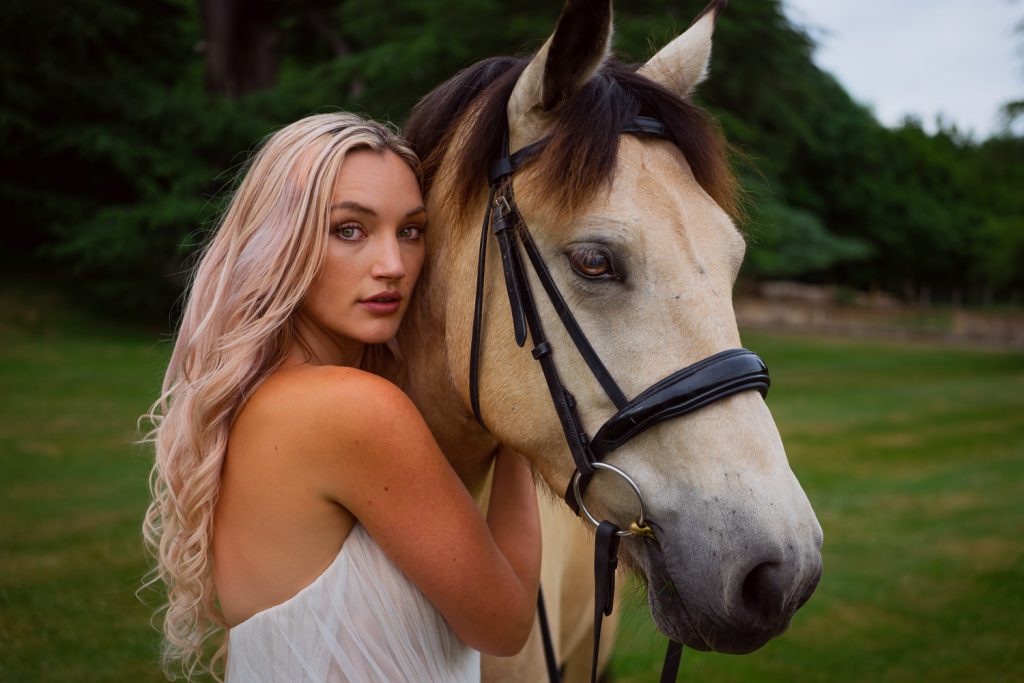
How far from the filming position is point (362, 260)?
79.3 inches

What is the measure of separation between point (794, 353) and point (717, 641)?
82.9 ft

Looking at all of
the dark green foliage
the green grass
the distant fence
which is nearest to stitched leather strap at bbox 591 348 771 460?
the green grass

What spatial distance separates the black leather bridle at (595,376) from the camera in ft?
5.48

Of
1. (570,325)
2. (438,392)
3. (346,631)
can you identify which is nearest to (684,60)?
(570,325)

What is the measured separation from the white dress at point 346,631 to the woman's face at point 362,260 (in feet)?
1.70

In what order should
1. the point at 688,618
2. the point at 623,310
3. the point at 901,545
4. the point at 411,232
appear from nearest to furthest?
the point at 688,618
the point at 623,310
the point at 411,232
the point at 901,545

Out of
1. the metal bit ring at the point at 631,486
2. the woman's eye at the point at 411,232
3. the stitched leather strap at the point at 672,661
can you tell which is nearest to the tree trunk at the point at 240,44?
the woman's eye at the point at 411,232

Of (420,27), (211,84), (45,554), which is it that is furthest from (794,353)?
(45,554)

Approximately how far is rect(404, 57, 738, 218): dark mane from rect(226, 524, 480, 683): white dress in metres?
0.97

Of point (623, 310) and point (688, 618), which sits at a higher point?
point (623, 310)

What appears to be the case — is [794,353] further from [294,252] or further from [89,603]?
[294,252]

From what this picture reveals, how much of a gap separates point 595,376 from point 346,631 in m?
0.82

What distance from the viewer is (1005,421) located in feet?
47.8

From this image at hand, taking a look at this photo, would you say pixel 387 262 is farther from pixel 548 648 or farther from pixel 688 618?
pixel 548 648
